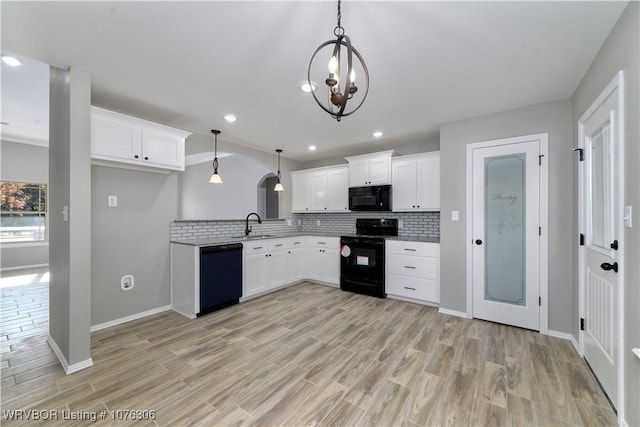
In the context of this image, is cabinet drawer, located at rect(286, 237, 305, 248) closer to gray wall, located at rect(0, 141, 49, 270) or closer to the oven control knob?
the oven control knob

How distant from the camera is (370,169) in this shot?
4473 millimetres

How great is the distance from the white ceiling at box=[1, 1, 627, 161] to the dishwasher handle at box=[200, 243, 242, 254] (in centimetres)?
169

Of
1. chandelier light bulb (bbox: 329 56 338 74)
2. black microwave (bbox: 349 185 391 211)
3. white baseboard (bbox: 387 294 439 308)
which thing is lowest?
white baseboard (bbox: 387 294 439 308)

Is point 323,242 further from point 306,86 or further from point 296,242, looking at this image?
point 306,86

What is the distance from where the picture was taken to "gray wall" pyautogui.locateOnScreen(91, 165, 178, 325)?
9.75ft

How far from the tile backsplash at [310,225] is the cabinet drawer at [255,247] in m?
0.64

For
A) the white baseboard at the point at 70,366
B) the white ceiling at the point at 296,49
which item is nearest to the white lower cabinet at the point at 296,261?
the white ceiling at the point at 296,49

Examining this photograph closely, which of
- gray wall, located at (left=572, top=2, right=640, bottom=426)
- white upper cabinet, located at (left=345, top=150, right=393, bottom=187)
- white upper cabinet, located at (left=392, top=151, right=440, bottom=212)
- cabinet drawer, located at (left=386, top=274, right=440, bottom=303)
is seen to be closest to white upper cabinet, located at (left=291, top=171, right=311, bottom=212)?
white upper cabinet, located at (left=345, top=150, right=393, bottom=187)

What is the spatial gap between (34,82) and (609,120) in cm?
532

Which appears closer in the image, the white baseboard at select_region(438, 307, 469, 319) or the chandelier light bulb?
the chandelier light bulb

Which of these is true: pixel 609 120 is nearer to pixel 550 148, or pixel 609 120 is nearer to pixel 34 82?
pixel 550 148

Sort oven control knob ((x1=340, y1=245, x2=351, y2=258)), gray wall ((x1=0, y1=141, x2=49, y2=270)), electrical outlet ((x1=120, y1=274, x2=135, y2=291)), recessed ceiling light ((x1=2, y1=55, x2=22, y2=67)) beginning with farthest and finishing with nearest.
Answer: gray wall ((x1=0, y1=141, x2=49, y2=270)) → oven control knob ((x1=340, y1=245, x2=351, y2=258)) → electrical outlet ((x1=120, y1=274, x2=135, y2=291)) → recessed ceiling light ((x1=2, y1=55, x2=22, y2=67))

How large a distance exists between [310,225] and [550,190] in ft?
13.5

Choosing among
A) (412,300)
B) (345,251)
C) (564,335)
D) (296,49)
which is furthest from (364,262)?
(296,49)
